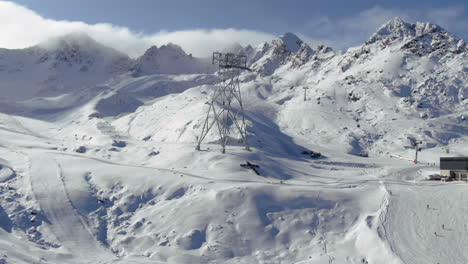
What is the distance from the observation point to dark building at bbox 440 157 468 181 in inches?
1264

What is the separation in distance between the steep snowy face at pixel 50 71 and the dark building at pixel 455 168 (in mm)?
150973

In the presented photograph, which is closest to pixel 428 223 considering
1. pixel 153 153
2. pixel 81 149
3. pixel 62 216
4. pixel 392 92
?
pixel 62 216

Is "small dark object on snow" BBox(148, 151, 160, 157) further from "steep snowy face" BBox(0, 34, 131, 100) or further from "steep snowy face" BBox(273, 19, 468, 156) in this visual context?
"steep snowy face" BBox(0, 34, 131, 100)

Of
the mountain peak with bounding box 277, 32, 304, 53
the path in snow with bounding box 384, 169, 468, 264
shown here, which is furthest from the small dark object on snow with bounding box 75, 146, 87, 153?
the mountain peak with bounding box 277, 32, 304, 53

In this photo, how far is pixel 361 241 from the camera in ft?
70.6

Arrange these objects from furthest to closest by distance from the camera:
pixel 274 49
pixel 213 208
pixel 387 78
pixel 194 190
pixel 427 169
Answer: pixel 274 49 < pixel 387 78 < pixel 427 169 < pixel 194 190 < pixel 213 208

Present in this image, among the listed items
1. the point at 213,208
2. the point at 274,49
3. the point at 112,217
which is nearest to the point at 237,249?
the point at 213,208

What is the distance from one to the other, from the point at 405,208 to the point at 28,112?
103923 mm

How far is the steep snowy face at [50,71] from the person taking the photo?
160000mm

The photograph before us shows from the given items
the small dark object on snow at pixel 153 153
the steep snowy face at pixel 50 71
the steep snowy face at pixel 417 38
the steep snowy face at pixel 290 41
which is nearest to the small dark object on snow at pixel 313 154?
the small dark object on snow at pixel 153 153

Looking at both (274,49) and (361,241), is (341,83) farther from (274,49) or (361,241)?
(274,49)

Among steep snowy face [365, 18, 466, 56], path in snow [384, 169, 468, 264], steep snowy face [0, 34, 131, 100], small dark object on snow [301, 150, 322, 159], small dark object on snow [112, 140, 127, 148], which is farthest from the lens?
steep snowy face [0, 34, 131, 100]

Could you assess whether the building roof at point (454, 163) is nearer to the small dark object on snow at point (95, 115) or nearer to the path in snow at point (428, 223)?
the path in snow at point (428, 223)

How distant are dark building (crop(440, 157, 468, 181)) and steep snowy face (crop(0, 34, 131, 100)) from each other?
151 m
